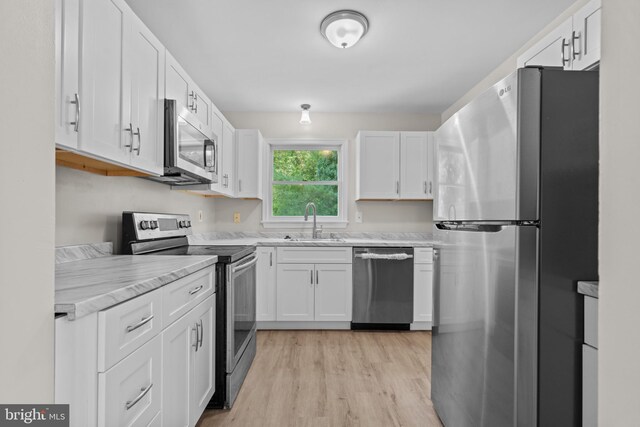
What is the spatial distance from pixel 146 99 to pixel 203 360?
4.50ft

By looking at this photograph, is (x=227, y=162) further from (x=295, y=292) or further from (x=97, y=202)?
(x=97, y=202)

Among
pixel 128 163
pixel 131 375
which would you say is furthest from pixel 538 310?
pixel 128 163

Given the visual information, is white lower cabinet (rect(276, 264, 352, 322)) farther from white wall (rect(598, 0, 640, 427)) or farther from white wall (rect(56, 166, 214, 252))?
white wall (rect(598, 0, 640, 427))

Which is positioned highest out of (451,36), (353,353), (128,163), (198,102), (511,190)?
(451,36)

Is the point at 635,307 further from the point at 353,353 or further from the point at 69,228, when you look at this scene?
the point at 353,353

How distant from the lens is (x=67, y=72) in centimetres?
118

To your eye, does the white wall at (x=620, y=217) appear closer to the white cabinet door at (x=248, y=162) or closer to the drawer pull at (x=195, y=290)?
the drawer pull at (x=195, y=290)

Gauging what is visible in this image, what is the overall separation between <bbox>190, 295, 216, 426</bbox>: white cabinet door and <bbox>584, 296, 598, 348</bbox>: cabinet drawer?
1577 mm

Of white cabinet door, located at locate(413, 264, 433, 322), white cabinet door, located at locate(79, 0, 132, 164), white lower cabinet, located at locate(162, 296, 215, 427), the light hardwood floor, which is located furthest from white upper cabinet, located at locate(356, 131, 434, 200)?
white cabinet door, located at locate(79, 0, 132, 164)

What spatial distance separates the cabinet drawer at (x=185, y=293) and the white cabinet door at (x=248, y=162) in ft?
6.33

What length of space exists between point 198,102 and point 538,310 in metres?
2.47

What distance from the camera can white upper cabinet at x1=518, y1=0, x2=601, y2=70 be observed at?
1.48 metres

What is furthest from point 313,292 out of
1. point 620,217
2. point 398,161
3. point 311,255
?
point 620,217

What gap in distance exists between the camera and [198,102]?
102 inches
